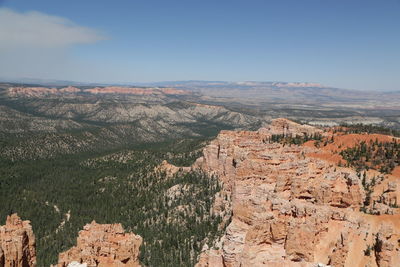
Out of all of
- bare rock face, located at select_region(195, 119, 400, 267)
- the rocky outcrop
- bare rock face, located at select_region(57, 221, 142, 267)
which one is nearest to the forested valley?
the rocky outcrop

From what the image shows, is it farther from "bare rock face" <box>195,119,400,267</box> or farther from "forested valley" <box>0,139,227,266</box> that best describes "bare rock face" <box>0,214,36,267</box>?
"forested valley" <box>0,139,227,266</box>

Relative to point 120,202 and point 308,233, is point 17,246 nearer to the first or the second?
point 308,233

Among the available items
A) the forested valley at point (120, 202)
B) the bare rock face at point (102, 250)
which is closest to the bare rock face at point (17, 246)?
the bare rock face at point (102, 250)

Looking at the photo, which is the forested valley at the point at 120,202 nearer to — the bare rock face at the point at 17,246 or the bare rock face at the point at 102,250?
the bare rock face at the point at 102,250

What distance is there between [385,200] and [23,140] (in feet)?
657

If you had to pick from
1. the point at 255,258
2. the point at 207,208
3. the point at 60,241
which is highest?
the point at 255,258

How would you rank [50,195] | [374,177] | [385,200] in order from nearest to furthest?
[385,200]
[374,177]
[50,195]

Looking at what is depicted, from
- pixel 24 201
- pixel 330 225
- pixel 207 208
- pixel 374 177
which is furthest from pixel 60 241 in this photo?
pixel 374 177

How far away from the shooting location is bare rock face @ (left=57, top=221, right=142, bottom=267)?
32938 millimetres

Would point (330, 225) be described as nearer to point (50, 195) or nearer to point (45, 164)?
point (50, 195)

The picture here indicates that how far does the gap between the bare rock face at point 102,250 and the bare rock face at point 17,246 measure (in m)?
3.18

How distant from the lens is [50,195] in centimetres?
12388

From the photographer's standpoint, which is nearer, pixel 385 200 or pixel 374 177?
pixel 385 200

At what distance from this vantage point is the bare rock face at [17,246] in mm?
29078
